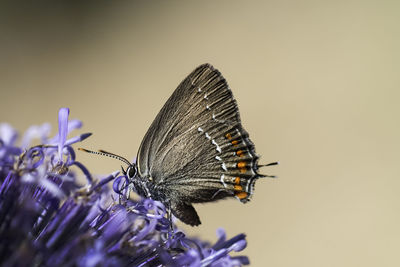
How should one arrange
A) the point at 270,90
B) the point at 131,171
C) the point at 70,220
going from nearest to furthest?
the point at 70,220, the point at 131,171, the point at 270,90

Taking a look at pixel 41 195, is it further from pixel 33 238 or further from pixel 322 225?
pixel 322 225

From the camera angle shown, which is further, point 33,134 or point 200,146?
point 200,146

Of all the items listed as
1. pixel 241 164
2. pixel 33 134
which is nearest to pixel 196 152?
pixel 241 164

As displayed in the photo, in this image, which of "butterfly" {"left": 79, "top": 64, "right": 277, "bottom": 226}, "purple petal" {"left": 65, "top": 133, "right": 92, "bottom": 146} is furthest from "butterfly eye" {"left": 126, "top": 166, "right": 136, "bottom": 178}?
"purple petal" {"left": 65, "top": 133, "right": 92, "bottom": 146}

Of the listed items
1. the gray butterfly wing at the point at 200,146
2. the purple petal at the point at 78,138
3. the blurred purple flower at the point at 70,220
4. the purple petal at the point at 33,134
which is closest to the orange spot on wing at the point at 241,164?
the gray butterfly wing at the point at 200,146

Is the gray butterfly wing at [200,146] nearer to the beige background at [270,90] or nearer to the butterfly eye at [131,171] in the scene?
the butterfly eye at [131,171]

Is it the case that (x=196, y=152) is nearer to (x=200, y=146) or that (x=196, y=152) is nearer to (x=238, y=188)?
(x=200, y=146)

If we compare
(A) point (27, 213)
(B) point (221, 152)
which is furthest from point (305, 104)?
(A) point (27, 213)
